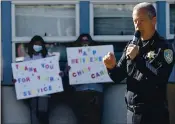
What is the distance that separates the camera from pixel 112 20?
6.37 m

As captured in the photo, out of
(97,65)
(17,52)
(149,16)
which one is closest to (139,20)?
(149,16)

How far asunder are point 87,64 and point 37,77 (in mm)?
715

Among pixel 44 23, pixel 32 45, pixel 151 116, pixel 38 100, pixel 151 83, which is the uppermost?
pixel 44 23

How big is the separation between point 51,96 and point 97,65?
78 cm

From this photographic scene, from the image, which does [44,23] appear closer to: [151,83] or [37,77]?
[37,77]

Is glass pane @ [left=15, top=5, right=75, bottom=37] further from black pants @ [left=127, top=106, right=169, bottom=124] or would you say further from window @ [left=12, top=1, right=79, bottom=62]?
black pants @ [left=127, top=106, right=169, bottom=124]

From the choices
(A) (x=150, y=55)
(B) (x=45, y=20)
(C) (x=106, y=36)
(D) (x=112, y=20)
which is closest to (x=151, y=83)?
(A) (x=150, y=55)

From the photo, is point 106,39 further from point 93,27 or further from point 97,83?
point 97,83

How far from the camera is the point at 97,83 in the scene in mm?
6168

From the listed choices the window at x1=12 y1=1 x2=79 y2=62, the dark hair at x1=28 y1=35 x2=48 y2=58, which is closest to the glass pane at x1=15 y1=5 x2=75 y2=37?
the window at x1=12 y1=1 x2=79 y2=62

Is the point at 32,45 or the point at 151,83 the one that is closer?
the point at 151,83

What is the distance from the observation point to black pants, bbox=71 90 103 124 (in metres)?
6.17

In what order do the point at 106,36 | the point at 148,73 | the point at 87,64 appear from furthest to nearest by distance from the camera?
the point at 106,36, the point at 87,64, the point at 148,73

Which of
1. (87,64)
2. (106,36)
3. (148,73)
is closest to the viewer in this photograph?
(148,73)
